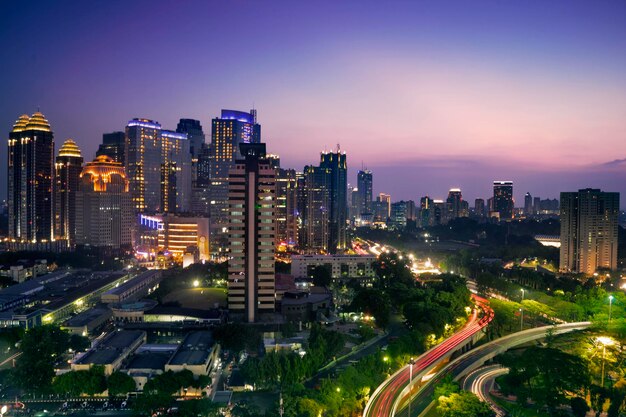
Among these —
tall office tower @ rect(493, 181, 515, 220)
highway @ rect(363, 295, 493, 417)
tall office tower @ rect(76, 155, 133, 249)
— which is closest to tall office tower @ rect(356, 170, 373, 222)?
tall office tower @ rect(493, 181, 515, 220)

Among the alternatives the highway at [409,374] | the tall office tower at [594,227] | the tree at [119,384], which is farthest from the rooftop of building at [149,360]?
the tall office tower at [594,227]

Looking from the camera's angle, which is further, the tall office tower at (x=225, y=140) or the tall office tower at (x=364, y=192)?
the tall office tower at (x=364, y=192)

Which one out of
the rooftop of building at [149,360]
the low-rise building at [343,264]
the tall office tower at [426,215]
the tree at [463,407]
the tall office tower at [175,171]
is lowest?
the rooftop of building at [149,360]

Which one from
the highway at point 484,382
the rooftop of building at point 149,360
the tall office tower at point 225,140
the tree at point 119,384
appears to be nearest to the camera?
the tree at point 119,384

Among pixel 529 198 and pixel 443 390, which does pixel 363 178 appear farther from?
pixel 443 390

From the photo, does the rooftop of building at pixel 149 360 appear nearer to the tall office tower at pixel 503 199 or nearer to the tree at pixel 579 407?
the tree at pixel 579 407

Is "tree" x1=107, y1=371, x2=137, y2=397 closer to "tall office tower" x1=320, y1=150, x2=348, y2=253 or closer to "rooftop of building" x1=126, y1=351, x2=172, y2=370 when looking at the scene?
"rooftop of building" x1=126, y1=351, x2=172, y2=370
